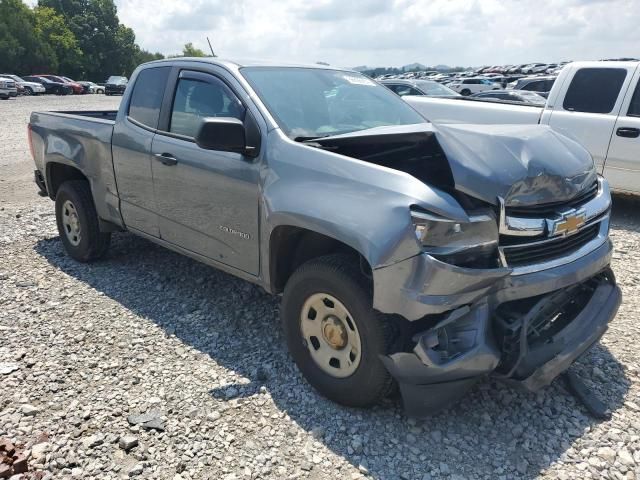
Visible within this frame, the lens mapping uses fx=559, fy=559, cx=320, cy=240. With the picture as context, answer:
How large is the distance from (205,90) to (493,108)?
15.9 feet

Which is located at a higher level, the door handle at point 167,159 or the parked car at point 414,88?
the door handle at point 167,159

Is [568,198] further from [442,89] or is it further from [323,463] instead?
[442,89]

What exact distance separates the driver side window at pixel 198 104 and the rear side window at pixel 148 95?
8.7 inches

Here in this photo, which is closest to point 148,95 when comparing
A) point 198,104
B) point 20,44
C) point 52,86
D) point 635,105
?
point 198,104

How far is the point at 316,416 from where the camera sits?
3068 mm

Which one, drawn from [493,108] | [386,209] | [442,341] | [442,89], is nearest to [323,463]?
[442,341]

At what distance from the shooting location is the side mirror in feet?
10.4

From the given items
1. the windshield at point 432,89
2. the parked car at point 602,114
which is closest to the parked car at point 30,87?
the windshield at point 432,89

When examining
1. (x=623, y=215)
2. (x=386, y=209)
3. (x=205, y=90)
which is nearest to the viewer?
(x=386, y=209)

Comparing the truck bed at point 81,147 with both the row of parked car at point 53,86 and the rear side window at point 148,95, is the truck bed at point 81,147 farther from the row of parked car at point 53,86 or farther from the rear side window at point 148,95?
the row of parked car at point 53,86

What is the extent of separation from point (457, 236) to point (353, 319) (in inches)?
27.1

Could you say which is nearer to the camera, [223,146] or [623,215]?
[223,146]

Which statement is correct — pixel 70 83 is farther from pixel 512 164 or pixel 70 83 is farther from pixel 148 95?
pixel 512 164

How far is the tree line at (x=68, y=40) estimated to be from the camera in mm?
56312
